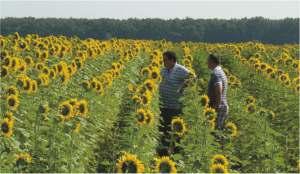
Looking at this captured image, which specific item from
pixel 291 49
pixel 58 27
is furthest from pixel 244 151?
pixel 58 27

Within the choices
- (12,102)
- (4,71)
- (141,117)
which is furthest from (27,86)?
(141,117)

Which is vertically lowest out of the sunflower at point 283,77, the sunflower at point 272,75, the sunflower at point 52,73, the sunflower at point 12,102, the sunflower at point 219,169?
the sunflower at point 219,169

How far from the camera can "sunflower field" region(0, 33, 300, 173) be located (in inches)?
251

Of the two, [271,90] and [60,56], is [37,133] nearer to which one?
[271,90]

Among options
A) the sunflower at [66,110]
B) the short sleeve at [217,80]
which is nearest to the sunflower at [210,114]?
the short sleeve at [217,80]

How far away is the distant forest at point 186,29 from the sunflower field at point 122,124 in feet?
132

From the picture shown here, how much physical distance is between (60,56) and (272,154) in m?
7.92

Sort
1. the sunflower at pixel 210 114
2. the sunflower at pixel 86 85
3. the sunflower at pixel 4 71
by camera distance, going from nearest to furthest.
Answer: the sunflower at pixel 210 114 → the sunflower at pixel 86 85 → the sunflower at pixel 4 71

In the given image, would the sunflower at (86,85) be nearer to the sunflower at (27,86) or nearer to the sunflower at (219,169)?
the sunflower at (27,86)

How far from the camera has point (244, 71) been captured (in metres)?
16.2

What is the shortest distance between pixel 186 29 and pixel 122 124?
156ft

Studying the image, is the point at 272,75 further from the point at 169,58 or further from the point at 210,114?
the point at 210,114

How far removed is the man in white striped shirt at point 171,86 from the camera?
29.5 feet

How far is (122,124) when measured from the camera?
10.2m
